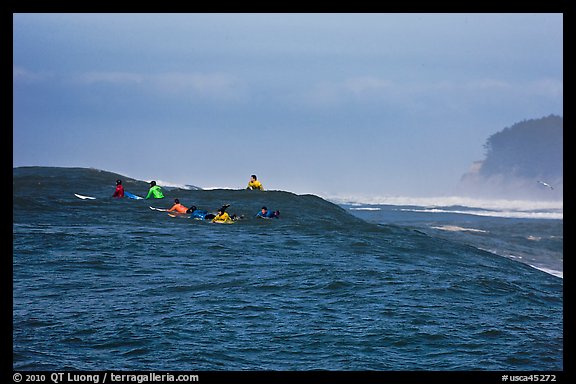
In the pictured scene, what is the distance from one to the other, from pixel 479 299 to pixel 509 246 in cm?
2121

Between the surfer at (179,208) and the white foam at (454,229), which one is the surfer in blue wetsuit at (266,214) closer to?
the surfer at (179,208)

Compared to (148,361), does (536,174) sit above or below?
above

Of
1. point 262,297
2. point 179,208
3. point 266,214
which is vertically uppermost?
point 179,208

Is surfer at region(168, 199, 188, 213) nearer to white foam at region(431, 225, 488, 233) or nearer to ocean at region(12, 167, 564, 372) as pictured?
ocean at region(12, 167, 564, 372)

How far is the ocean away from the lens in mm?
13578

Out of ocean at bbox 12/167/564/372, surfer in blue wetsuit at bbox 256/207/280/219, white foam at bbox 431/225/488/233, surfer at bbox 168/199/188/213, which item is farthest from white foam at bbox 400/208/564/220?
surfer at bbox 168/199/188/213

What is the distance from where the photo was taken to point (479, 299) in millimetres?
19109

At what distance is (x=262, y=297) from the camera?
17656mm

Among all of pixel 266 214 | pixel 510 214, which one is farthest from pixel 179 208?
pixel 510 214

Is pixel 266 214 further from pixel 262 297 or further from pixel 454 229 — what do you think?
pixel 454 229

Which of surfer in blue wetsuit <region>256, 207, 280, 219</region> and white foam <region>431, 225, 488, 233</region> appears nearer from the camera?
surfer in blue wetsuit <region>256, 207, 280, 219</region>

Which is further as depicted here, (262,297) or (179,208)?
(179,208)
